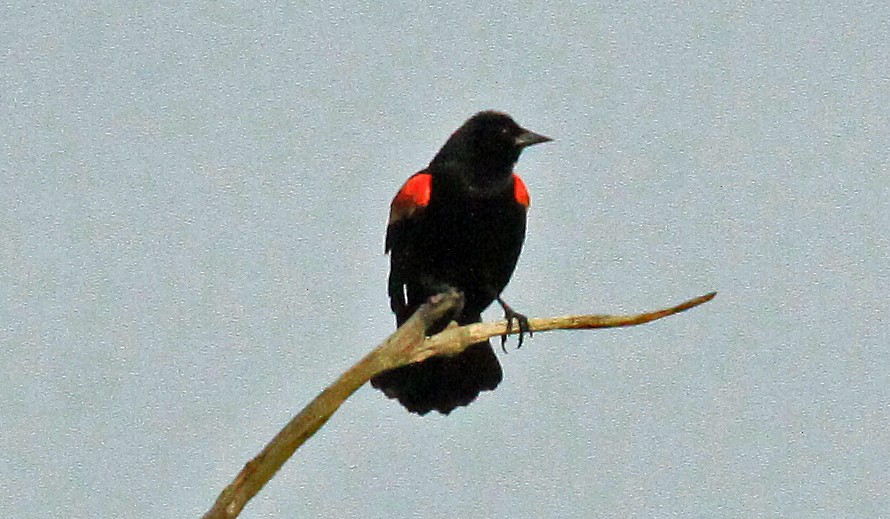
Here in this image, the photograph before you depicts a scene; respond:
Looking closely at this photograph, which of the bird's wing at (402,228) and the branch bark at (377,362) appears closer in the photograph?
the branch bark at (377,362)

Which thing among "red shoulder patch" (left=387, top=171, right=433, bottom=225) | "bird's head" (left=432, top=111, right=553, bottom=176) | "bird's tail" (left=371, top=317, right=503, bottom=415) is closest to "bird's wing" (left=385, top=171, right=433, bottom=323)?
"red shoulder patch" (left=387, top=171, right=433, bottom=225)

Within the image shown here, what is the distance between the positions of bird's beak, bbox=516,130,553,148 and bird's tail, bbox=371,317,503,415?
0.90m

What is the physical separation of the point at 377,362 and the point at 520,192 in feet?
8.84

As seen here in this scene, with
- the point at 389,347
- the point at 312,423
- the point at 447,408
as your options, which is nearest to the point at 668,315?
the point at 389,347

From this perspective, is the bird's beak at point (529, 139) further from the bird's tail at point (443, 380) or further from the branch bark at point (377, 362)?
the branch bark at point (377, 362)

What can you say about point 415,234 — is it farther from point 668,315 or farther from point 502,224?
point 668,315

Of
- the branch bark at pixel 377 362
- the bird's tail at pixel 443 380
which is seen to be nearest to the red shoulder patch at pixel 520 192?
the bird's tail at pixel 443 380

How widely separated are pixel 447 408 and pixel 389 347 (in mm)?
2093

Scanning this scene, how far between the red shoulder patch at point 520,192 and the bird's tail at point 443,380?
679 mm

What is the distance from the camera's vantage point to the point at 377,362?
11.9ft

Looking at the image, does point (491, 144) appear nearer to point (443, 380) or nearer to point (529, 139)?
point (529, 139)

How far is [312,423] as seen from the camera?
10.6ft

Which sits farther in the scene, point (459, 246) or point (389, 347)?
point (459, 246)

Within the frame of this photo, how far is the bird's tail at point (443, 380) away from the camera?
5750mm
